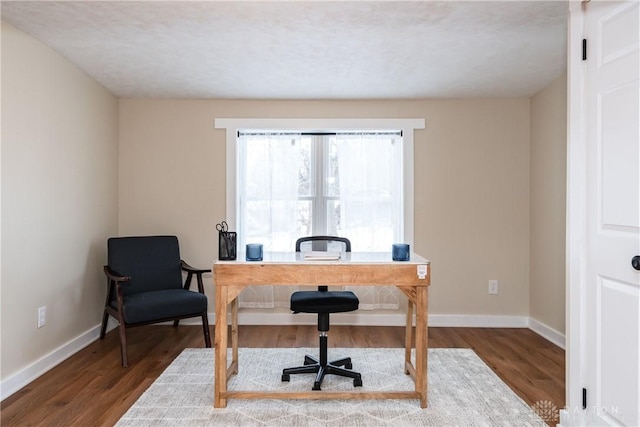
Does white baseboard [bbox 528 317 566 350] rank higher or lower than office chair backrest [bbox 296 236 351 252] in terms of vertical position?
lower

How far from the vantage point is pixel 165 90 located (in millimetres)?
4059

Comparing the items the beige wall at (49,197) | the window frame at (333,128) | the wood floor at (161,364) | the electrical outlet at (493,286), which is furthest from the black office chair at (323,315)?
the electrical outlet at (493,286)

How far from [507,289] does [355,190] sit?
72.7 inches

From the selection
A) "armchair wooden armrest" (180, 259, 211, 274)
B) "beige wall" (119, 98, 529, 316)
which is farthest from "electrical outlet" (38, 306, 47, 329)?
"beige wall" (119, 98, 529, 316)

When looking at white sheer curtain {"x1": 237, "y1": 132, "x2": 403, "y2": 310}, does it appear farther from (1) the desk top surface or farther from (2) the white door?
(2) the white door

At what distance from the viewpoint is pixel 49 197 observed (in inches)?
124

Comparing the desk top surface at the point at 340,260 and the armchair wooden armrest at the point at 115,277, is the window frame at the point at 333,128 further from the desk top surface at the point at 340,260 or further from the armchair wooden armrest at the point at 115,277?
the desk top surface at the point at 340,260

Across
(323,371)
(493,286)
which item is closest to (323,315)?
(323,371)

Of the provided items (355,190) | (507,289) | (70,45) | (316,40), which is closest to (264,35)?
(316,40)

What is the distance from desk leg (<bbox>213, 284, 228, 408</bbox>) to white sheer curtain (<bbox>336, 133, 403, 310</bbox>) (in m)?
2.12

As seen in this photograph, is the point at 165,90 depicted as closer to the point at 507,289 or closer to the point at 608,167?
the point at 608,167

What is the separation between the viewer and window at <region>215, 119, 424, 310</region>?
14.3 feet

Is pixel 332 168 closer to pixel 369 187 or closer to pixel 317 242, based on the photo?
pixel 369 187

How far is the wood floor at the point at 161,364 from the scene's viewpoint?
2498 millimetres
